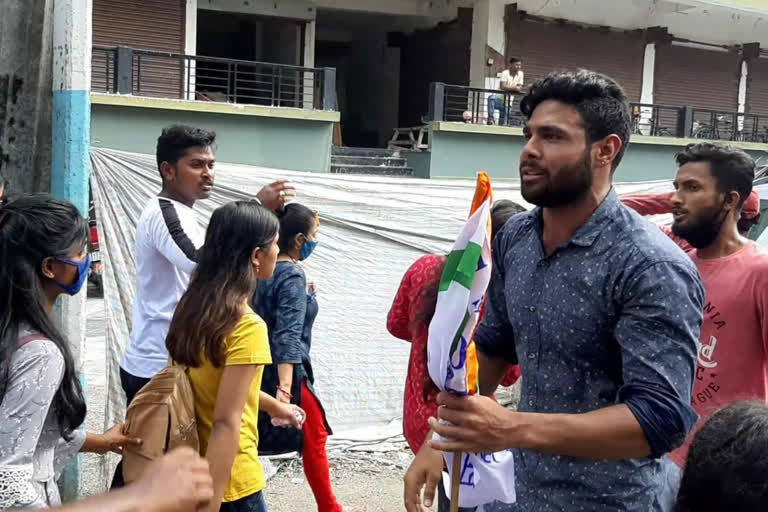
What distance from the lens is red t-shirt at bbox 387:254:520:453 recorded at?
10.8ft

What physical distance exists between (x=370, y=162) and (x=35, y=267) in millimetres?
12808

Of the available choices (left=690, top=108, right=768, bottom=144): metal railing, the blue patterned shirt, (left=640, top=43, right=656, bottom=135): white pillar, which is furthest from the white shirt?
(left=640, top=43, right=656, bottom=135): white pillar

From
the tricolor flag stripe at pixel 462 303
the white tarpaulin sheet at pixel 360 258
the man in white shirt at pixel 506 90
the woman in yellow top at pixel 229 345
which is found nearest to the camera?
the tricolor flag stripe at pixel 462 303

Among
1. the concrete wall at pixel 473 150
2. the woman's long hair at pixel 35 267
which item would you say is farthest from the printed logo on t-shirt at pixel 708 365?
the concrete wall at pixel 473 150

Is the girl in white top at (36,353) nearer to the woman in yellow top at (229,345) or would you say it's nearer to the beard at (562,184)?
the woman in yellow top at (229,345)

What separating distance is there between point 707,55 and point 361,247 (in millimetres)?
15673

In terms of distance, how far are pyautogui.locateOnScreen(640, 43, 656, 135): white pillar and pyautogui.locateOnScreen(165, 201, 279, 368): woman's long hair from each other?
16.3 metres

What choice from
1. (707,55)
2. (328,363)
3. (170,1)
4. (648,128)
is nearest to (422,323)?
(328,363)

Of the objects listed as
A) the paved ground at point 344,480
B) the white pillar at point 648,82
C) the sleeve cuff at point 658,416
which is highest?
the white pillar at point 648,82

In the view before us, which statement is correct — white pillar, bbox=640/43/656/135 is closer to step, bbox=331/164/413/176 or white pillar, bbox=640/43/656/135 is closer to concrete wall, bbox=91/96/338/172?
step, bbox=331/164/413/176

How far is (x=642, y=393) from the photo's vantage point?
1819 millimetres

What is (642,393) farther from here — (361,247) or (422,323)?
(361,247)

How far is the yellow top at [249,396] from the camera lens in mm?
2682

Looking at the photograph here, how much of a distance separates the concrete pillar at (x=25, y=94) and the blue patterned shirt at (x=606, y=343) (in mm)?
2609
